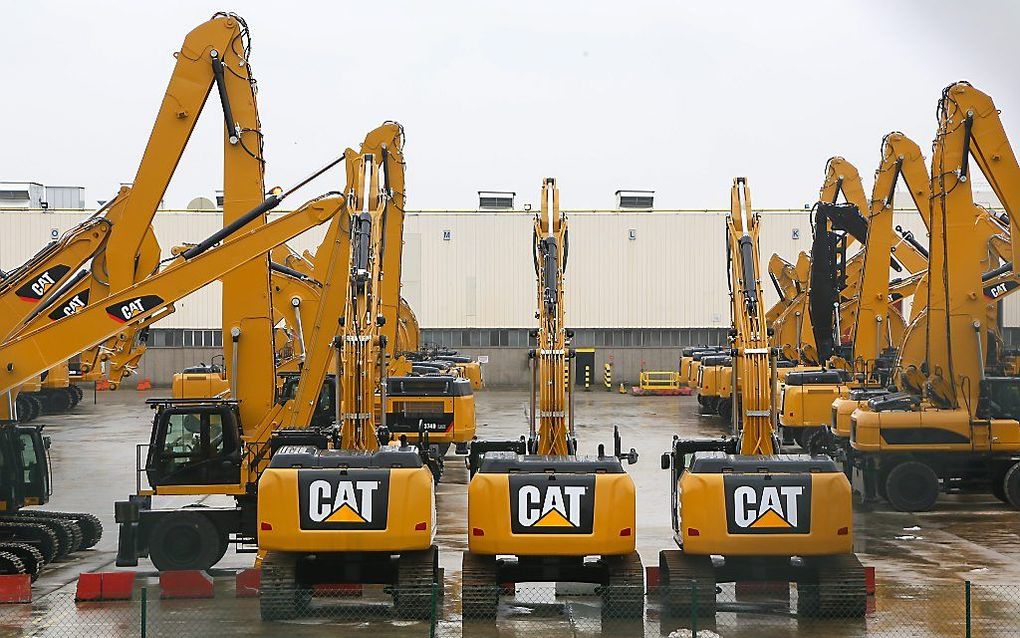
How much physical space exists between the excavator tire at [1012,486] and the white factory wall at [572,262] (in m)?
45.1

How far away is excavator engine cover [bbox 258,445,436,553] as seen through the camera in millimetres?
15922

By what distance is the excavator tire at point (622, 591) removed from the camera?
52.6 ft

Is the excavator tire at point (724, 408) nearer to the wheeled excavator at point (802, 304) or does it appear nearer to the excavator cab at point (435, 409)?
the wheeled excavator at point (802, 304)

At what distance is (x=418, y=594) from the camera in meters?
16.2

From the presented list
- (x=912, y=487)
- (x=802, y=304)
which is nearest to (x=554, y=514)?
(x=912, y=487)

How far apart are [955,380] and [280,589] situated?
15463mm

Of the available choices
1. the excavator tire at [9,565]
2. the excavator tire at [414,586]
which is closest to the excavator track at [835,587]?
the excavator tire at [414,586]

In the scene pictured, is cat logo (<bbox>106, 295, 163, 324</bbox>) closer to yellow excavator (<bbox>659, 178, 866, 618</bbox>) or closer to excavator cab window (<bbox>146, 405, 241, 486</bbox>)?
excavator cab window (<bbox>146, 405, 241, 486</bbox>)

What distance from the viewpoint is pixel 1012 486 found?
25.9 meters

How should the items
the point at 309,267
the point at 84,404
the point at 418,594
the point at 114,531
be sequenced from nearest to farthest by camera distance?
the point at 418,594
the point at 114,531
the point at 309,267
the point at 84,404

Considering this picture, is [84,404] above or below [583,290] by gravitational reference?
below

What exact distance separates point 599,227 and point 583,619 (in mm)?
56396

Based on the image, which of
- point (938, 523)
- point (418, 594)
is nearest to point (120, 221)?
point (418, 594)

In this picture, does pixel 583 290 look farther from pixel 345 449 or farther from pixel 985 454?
pixel 345 449
